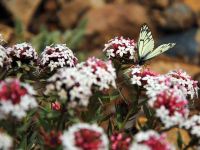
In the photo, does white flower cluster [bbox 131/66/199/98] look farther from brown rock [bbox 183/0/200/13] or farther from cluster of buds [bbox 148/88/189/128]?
brown rock [bbox 183/0/200/13]

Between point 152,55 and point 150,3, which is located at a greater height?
point 150,3

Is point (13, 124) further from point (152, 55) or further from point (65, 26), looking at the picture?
point (65, 26)

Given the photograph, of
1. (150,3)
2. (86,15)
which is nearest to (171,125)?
(86,15)

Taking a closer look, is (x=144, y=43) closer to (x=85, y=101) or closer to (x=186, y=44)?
(x=85, y=101)

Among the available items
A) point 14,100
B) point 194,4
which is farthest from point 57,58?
point 194,4

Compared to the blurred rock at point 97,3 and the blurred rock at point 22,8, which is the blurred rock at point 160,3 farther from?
the blurred rock at point 22,8

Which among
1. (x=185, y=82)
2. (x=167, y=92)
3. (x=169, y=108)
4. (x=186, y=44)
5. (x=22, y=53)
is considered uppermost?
(x=186, y=44)
